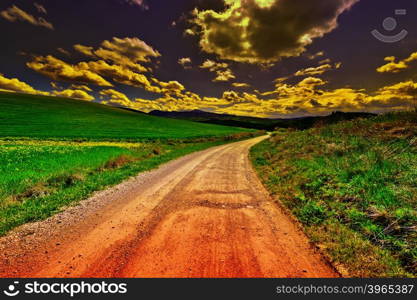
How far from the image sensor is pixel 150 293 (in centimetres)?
296

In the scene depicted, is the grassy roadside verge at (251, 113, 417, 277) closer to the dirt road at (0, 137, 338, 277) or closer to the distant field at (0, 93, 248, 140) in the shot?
the dirt road at (0, 137, 338, 277)

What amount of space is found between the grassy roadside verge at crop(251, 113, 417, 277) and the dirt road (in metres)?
0.62

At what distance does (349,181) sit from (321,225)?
10.8 feet

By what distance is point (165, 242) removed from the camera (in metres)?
→ 4.27

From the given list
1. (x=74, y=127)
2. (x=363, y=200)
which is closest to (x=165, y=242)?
(x=363, y=200)

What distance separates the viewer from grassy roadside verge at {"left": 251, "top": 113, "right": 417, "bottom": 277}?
146 inches

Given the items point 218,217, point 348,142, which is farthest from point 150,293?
point 348,142

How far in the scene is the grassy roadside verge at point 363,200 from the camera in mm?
3709

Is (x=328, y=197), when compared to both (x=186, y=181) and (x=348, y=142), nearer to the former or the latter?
(x=186, y=181)

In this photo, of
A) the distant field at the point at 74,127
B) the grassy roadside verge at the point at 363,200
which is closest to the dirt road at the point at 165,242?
the grassy roadside verge at the point at 363,200

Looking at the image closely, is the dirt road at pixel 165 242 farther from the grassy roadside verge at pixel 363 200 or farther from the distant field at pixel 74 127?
the distant field at pixel 74 127

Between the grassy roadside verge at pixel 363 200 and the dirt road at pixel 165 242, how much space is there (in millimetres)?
618

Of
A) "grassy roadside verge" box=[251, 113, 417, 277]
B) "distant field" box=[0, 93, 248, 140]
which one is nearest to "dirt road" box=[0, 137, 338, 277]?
"grassy roadside verge" box=[251, 113, 417, 277]

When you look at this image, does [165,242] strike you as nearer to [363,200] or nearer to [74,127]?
[363,200]
